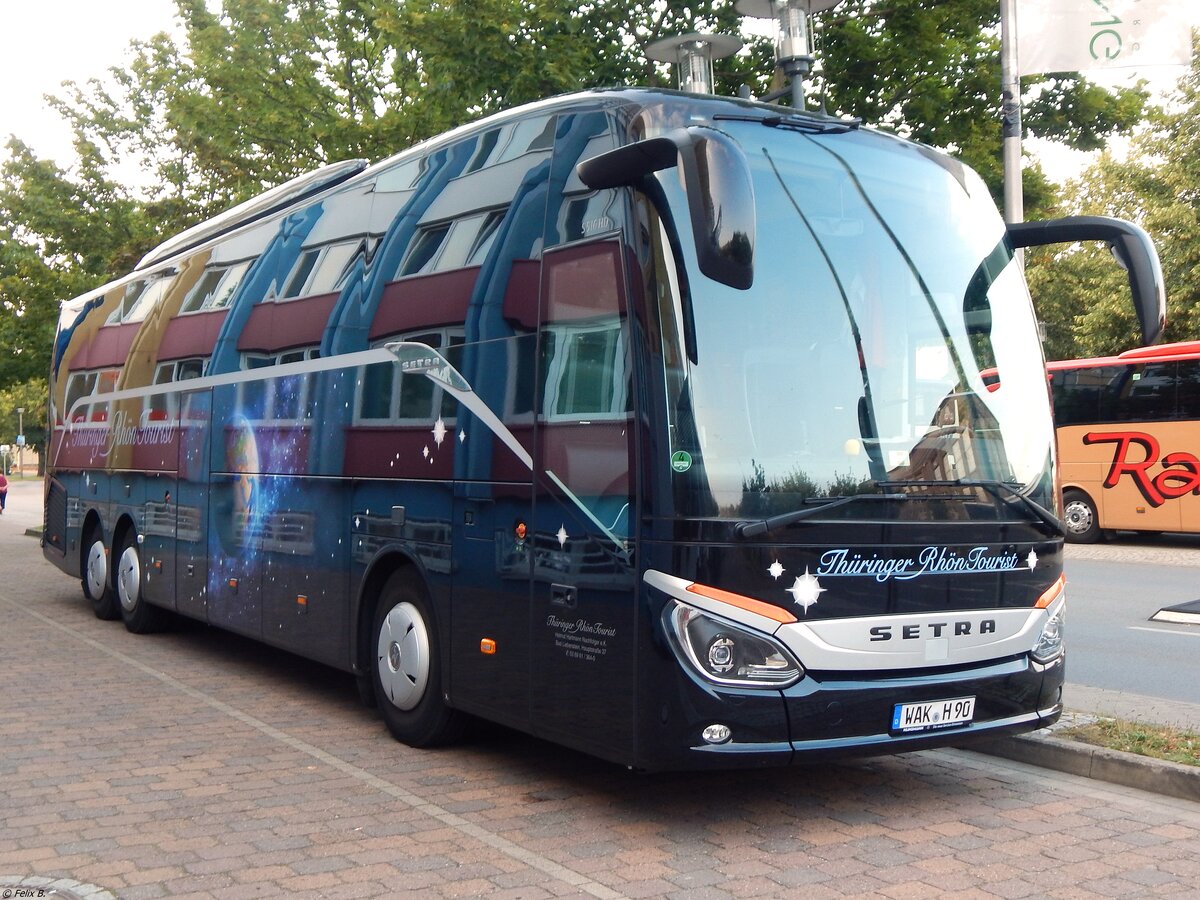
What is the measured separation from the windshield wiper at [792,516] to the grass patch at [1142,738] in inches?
86.3

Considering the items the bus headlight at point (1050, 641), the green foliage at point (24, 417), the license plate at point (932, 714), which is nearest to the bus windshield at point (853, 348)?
the bus headlight at point (1050, 641)

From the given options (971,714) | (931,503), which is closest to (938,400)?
(931,503)

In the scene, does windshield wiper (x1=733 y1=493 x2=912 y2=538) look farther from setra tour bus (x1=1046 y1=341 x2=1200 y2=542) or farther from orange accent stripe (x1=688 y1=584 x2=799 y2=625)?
setra tour bus (x1=1046 y1=341 x2=1200 y2=542)

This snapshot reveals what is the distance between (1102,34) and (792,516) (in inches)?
281

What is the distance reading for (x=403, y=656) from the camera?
25.5ft

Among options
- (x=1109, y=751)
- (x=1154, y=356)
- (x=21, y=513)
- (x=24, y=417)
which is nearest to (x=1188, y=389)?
(x=1154, y=356)

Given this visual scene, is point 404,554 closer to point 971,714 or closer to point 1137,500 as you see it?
point 971,714

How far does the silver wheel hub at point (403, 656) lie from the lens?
24.9 ft

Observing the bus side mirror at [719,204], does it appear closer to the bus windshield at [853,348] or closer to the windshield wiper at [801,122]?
the bus windshield at [853,348]

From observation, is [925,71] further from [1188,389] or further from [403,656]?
[403,656]

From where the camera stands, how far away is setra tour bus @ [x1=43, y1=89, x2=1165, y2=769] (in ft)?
18.7

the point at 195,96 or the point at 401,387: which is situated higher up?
the point at 195,96

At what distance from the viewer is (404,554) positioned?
778 centimetres

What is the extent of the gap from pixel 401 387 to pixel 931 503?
3.27m
